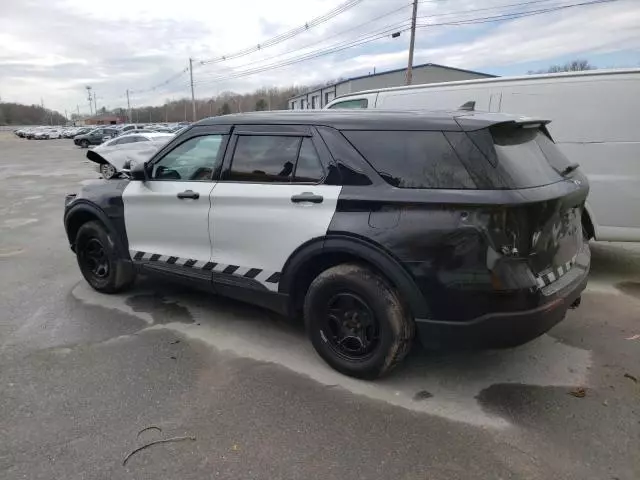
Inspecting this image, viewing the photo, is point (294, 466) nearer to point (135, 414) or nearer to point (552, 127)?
point (135, 414)

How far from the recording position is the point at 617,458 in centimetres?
260

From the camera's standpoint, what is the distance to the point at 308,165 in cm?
348

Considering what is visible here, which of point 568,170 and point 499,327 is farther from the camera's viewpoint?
point 568,170

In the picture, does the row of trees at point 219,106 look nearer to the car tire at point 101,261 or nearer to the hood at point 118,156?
the hood at point 118,156

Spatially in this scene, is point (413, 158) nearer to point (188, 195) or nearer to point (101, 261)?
point (188, 195)

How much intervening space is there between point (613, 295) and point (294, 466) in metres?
3.89

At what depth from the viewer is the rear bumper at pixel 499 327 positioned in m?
2.88

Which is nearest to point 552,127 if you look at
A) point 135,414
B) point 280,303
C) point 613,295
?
point 613,295

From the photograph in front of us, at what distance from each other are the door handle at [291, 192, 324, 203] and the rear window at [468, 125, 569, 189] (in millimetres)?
1007

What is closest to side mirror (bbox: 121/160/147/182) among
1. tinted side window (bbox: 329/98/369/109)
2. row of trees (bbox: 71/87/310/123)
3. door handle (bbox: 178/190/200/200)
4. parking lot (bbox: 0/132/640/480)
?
door handle (bbox: 178/190/200/200)

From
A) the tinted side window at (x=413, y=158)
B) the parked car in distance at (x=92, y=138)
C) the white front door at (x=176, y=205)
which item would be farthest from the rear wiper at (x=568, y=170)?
the parked car in distance at (x=92, y=138)

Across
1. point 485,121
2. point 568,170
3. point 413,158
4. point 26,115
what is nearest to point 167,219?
point 413,158

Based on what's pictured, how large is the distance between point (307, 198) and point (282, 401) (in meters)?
1.33

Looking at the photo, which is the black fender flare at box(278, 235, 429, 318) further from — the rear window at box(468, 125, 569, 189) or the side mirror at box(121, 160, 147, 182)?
the side mirror at box(121, 160, 147, 182)
